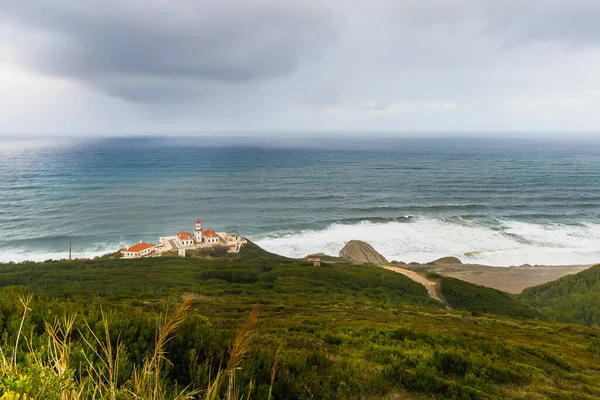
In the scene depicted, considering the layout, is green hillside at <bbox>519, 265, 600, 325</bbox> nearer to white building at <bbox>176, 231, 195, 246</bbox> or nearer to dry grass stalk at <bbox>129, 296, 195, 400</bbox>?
dry grass stalk at <bbox>129, 296, 195, 400</bbox>

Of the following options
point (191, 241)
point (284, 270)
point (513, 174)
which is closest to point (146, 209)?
point (191, 241)

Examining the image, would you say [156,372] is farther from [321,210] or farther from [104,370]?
[321,210]

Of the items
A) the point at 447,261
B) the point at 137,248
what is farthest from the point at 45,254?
the point at 447,261

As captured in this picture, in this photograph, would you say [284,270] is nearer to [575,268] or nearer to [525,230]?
[575,268]

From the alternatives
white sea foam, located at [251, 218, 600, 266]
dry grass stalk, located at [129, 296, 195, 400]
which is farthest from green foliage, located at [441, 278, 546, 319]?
dry grass stalk, located at [129, 296, 195, 400]

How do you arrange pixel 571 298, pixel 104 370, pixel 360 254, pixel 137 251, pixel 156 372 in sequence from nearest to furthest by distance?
pixel 156 372 → pixel 104 370 → pixel 571 298 → pixel 137 251 → pixel 360 254

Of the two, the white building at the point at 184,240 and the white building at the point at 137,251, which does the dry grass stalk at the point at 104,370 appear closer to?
the white building at the point at 137,251

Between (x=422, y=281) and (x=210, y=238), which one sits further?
(x=210, y=238)
